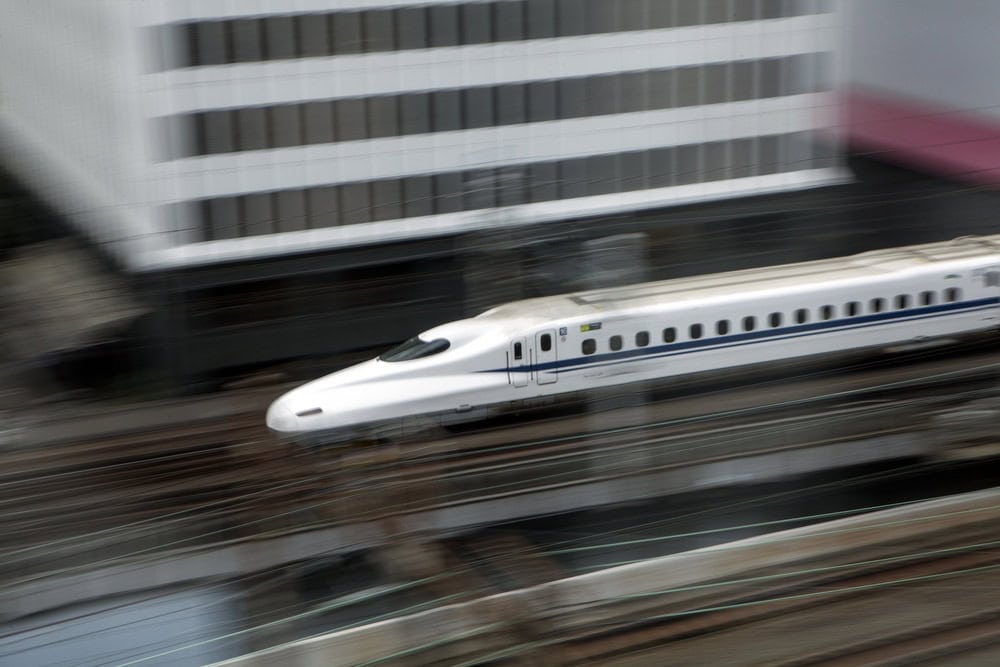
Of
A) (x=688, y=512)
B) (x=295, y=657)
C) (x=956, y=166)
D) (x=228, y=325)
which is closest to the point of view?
(x=295, y=657)

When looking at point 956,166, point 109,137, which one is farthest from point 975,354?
point 109,137

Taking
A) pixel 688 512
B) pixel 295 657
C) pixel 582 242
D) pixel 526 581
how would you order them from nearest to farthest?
pixel 295 657 → pixel 526 581 → pixel 688 512 → pixel 582 242

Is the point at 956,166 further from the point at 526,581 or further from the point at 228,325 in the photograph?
the point at 526,581

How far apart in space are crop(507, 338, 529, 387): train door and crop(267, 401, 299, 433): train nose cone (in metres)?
0.89

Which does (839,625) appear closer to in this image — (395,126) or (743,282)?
(743,282)

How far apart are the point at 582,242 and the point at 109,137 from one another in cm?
328

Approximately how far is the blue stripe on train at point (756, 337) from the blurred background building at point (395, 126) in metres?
1.29

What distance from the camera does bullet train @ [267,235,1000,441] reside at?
3963mm

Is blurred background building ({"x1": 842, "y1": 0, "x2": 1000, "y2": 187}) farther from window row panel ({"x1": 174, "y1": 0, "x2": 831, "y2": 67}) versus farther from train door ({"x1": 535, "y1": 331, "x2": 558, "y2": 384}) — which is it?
train door ({"x1": 535, "y1": 331, "x2": 558, "y2": 384})

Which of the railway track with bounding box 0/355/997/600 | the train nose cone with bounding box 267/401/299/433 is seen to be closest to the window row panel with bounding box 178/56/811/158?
the train nose cone with bounding box 267/401/299/433

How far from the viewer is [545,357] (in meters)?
4.16

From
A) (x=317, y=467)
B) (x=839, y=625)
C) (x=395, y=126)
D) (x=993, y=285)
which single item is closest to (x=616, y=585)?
(x=839, y=625)

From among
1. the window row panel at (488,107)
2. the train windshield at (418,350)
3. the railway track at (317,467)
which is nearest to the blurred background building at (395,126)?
the window row panel at (488,107)

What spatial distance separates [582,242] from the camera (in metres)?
3.95
